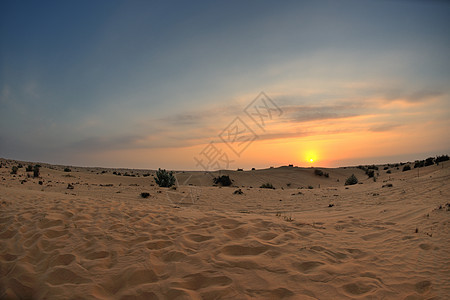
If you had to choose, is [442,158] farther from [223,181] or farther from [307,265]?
[307,265]

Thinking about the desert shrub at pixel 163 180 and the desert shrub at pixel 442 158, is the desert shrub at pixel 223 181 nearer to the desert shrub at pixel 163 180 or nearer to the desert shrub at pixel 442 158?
the desert shrub at pixel 163 180

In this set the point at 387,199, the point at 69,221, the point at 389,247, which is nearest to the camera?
the point at 389,247

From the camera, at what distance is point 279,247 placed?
416 centimetres

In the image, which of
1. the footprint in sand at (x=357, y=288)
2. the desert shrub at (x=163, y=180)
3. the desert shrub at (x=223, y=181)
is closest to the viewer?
the footprint in sand at (x=357, y=288)

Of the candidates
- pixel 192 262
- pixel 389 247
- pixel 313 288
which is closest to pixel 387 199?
pixel 389 247

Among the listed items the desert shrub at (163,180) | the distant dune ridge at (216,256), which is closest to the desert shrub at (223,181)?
Result: the desert shrub at (163,180)

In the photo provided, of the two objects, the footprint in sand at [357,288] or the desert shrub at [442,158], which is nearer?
the footprint in sand at [357,288]

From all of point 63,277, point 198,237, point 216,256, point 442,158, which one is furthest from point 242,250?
point 442,158

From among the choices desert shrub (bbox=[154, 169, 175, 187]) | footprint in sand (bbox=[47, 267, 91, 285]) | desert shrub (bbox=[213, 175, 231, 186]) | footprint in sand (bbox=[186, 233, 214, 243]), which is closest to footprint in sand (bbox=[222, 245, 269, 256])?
footprint in sand (bbox=[186, 233, 214, 243])

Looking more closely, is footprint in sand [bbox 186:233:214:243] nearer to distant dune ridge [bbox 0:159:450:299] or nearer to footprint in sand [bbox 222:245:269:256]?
distant dune ridge [bbox 0:159:450:299]

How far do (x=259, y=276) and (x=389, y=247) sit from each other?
2.74 metres

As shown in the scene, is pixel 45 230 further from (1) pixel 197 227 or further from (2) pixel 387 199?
(2) pixel 387 199

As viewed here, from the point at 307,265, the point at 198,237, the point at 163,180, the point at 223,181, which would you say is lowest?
the point at 223,181

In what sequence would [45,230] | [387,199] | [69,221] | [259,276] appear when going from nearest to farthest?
1. [259,276]
2. [45,230]
3. [69,221]
4. [387,199]
